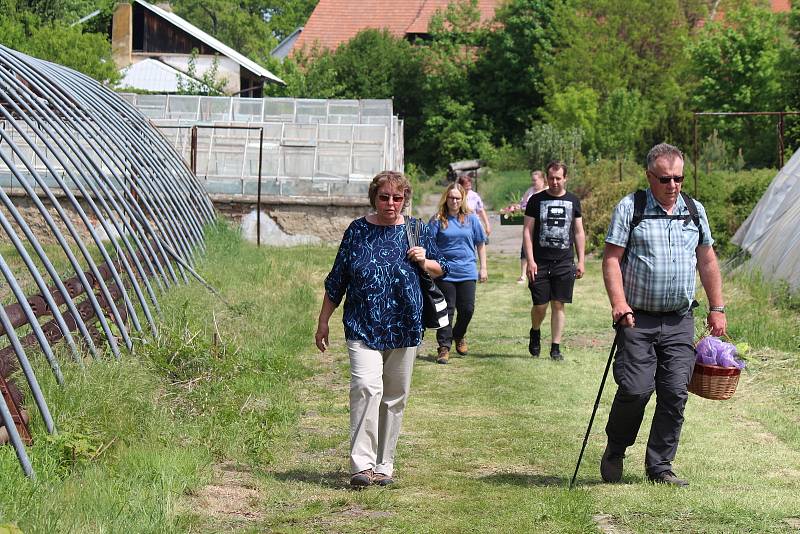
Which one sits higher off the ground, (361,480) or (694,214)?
(694,214)

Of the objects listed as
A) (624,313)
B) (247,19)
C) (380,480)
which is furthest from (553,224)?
(247,19)

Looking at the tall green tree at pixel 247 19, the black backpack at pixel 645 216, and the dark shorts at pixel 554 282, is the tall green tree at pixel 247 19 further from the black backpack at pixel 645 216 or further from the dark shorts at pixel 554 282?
the black backpack at pixel 645 216

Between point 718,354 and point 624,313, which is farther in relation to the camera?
point 718,354

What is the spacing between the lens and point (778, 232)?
14.9 metres

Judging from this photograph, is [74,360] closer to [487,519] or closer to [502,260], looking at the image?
[487,519]

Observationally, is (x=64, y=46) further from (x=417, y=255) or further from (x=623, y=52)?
(x=417, y=255)

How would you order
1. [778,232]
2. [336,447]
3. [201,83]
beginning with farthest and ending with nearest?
1. [201,83]
2. [778,232]
3. [336,447]

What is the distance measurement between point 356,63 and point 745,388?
40.7 meters

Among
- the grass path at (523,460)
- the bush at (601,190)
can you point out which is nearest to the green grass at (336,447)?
the grass path at (523,460)

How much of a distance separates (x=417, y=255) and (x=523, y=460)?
5.01ft

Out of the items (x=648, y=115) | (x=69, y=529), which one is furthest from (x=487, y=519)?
(x=648, y=115)

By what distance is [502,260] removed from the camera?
67.5 feet

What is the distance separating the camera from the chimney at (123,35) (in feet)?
151

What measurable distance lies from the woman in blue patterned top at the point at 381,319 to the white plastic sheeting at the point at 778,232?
25.5ft
